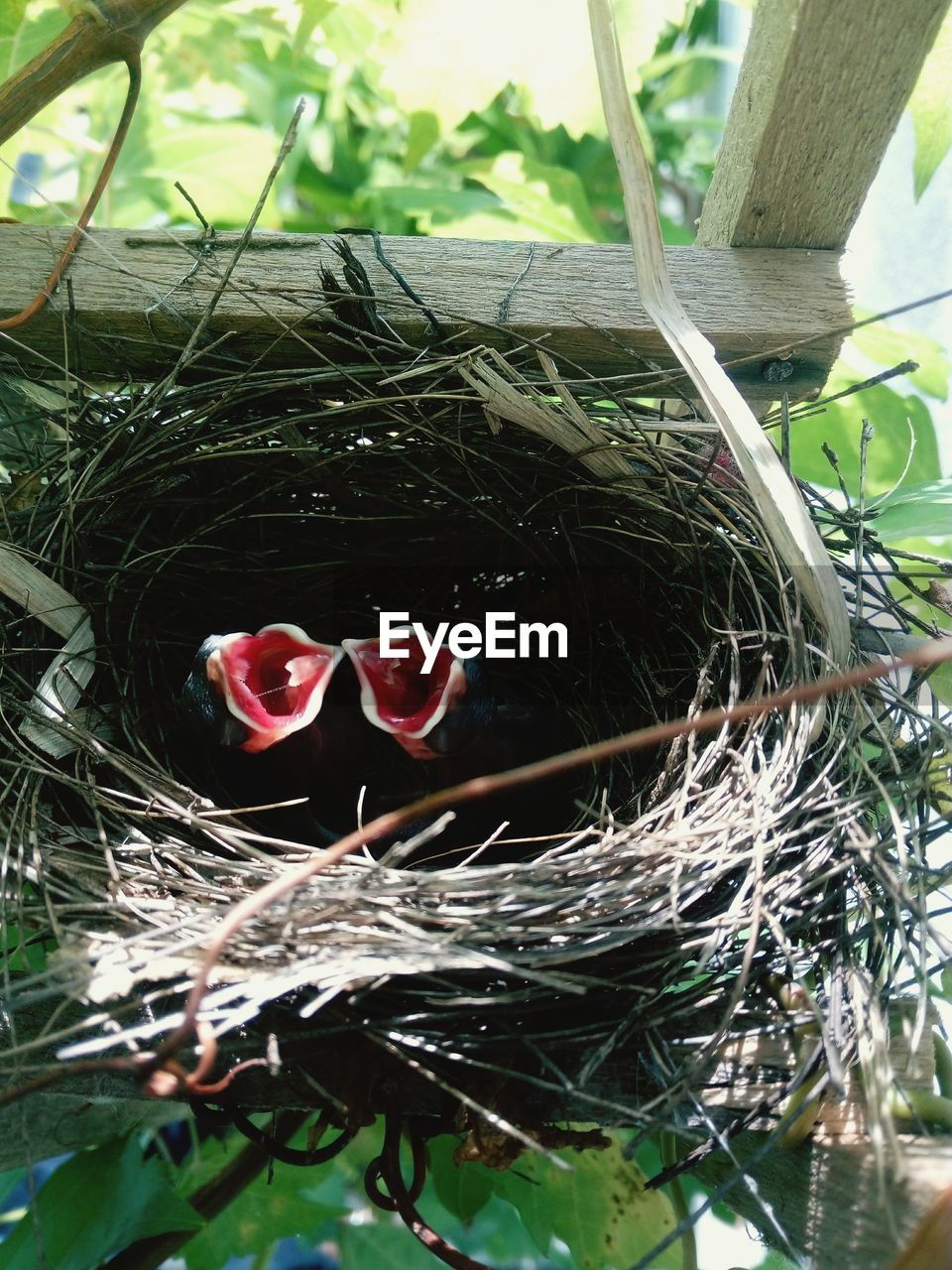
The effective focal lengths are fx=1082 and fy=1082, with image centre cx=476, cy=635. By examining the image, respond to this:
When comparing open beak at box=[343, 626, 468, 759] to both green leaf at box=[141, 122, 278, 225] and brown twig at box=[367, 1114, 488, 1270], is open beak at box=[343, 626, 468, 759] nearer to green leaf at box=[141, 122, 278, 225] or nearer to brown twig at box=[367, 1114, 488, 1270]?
brown twig at box=[367, 1114, 488, 1270]

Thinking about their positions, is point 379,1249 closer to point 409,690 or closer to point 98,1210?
point 98,1210

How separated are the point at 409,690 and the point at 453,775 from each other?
4.2 inches

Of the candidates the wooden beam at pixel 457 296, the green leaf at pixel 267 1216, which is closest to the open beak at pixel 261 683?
the wooden beam at pixel 457 296

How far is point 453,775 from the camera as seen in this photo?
3.29 feet

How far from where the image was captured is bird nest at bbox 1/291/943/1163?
596mm

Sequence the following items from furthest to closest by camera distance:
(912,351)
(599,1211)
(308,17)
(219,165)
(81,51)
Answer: (219,165), (912,351), (308,17), (599,1211), (81,51)

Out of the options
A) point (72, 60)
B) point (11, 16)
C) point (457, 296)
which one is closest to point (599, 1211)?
point (457, 296)

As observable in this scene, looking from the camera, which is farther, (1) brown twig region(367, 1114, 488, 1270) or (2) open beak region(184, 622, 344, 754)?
(2) open beak region(184, 622, 344, 754)

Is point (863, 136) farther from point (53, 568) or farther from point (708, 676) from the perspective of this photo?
point (53, 568)

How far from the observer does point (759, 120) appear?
0.67 meters

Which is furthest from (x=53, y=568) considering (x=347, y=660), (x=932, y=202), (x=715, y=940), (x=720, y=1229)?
(x=720, y=1229)

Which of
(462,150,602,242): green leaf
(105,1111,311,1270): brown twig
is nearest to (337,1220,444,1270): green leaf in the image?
(105,1111,311,1270): brown twig

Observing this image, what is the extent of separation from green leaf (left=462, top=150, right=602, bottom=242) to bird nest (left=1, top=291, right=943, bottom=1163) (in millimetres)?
534

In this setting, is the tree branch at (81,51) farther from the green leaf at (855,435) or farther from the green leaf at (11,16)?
the green leaf at (855,435)
